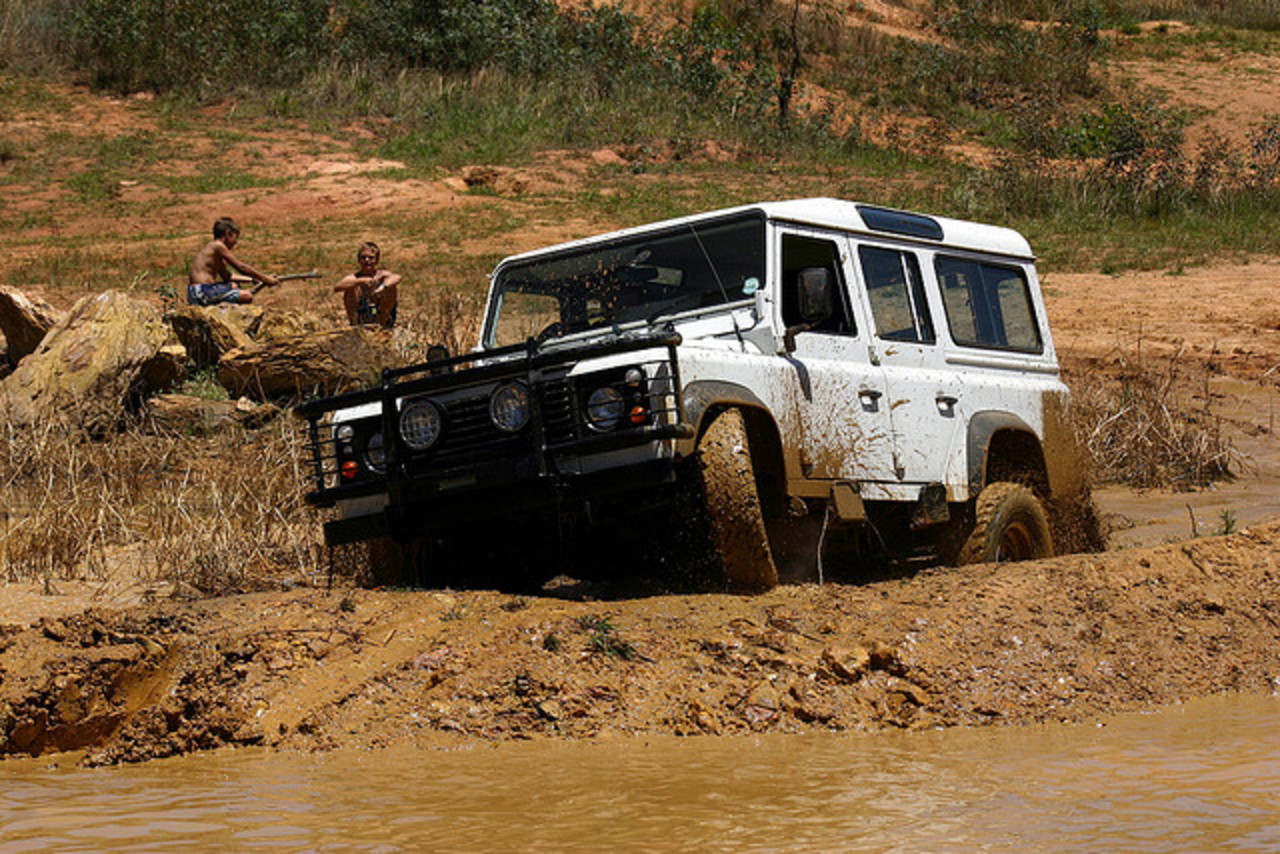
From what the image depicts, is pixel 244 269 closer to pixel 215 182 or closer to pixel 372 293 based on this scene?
pixel 372 293

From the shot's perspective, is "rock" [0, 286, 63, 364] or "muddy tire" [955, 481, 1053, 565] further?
"rock" [0, 286, 63, 364]

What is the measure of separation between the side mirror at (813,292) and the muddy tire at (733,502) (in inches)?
23.1

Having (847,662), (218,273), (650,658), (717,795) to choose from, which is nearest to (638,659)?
(650,658)

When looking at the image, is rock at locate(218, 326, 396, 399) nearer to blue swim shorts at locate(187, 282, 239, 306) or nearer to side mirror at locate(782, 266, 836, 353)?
blue swim shorts at locate(187, 282, 239, 306)

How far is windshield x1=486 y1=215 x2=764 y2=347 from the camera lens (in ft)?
23.3

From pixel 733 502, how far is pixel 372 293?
7892 millimetres

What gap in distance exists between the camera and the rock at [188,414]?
1245cm

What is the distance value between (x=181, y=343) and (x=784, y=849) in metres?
11.0

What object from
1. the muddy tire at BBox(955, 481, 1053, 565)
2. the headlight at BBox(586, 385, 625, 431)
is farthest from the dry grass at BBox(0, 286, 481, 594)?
the muddy tire at BBox(955, 481, 1053, 565)

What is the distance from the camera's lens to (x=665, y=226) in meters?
7.34

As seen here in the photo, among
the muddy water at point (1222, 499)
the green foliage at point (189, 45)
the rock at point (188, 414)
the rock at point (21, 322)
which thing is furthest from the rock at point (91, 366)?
the green foliage at point (189, 45)

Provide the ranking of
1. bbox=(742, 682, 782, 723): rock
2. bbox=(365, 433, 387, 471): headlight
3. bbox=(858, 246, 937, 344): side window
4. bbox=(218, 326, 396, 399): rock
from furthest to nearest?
bbox=(218, 326, 396, 399): rock
bbox=(858, 246, 937, 344): side window
bbox=(365, 433, 387, 471): headlight
bbox=(742, 682, 782, 723): rock

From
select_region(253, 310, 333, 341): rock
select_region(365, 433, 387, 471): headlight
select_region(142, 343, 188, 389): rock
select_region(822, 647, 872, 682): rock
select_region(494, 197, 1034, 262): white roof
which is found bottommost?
select_region(142, 343, 188, 389): rock

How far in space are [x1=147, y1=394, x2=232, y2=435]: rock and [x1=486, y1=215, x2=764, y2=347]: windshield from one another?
210 inches
